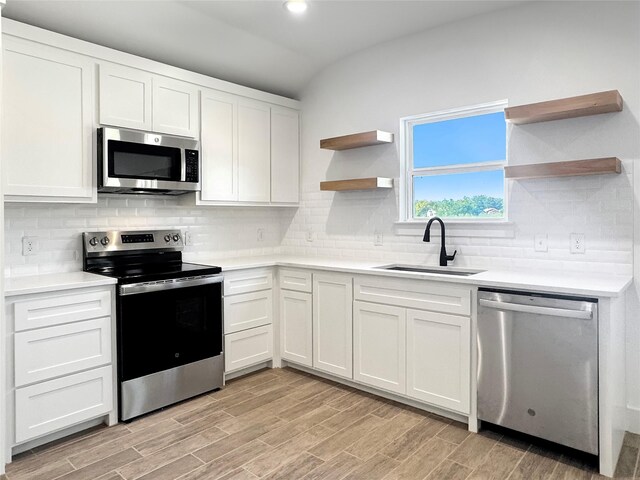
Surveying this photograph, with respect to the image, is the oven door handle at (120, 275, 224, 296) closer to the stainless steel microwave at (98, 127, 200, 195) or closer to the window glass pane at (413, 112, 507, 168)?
the stainless steel microwave at (98, 127, 200, 195)

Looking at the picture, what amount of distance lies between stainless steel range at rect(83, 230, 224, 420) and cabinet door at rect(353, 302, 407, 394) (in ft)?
3.41

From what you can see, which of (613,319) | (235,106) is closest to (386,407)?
(613,319)

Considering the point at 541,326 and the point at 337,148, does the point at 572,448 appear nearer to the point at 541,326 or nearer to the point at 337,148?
the point at 541,326

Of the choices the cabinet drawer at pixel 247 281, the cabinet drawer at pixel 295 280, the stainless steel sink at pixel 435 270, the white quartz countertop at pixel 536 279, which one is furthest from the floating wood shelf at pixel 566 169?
the cabinet drawer at pixel 247 281

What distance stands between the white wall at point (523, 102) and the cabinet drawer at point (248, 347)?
1.02 meters

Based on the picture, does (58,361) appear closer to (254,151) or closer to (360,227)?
(254,151)

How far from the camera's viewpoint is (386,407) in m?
3.12

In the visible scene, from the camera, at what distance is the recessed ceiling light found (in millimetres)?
3062

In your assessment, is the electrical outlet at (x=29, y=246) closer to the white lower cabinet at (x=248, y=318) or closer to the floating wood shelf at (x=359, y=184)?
the white lower cabinet at (x=248, y=318)

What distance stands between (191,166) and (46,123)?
1.00 metres

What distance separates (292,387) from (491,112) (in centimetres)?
251

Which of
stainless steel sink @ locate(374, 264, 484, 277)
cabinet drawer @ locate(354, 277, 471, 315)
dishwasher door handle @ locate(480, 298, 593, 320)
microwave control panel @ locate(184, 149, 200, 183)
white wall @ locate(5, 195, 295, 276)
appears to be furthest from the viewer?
microwave control panel @ locate(184, 149, 200, 183)

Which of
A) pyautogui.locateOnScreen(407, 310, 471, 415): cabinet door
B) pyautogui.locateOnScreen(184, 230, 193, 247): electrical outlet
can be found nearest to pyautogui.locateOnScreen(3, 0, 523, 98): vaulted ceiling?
pyautogui.locateOnScreen(184, 230, 193, 247): electrical outlet

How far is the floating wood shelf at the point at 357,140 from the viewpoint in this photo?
11.9ft
